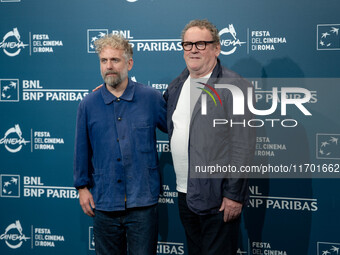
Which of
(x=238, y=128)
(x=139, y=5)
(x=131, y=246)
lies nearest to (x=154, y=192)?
(x=131, y=246)

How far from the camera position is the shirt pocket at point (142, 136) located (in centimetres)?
229

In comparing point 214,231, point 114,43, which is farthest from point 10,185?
point 214,231

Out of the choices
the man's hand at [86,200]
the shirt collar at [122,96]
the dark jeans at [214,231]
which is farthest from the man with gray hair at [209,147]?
the man's hand at [86,200]

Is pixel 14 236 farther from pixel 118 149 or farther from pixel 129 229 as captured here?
pixel 118 149

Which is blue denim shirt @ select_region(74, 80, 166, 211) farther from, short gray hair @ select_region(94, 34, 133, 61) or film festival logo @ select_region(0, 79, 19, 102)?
film festival logo @ select_region(0, 79, 19, 102)

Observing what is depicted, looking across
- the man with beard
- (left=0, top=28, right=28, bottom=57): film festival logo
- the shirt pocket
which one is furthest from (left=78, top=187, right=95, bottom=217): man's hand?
(left=0, top=28, right=28, bottom=57): film festival logo

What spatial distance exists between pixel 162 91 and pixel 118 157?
2.62ft

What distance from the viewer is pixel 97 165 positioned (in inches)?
91.3

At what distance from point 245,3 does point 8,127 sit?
1.93 m

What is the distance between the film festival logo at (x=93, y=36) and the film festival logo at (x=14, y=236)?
1431mm

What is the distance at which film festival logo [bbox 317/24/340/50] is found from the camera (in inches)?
102

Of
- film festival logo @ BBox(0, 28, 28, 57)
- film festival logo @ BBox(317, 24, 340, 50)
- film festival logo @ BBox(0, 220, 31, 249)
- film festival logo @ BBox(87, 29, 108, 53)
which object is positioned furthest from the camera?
film festival logo @ BBox(0, 220, 31, 249)

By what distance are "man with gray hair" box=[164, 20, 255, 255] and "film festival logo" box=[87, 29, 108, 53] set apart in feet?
3.05

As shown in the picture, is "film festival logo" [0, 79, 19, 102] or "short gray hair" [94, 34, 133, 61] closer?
"short gray hair" [94, 34, 133, 61]
